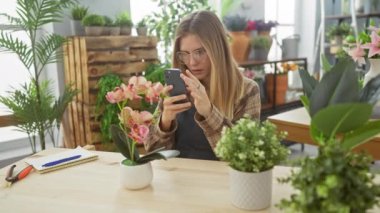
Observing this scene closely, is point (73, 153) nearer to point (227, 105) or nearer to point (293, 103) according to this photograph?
point (227, 105)

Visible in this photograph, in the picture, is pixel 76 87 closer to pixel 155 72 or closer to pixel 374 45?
pixel 155 72

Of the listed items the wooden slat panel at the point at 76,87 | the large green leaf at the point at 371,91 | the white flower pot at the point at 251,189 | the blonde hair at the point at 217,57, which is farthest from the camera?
the wooden slat panel at the point at 76,87

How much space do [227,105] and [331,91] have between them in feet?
2.49

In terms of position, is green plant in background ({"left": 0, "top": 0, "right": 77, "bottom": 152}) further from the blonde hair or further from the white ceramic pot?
the white ceramic pot

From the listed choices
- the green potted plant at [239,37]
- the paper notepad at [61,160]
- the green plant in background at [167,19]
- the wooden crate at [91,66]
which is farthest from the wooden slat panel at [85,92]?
the green potted plant at [239,37]

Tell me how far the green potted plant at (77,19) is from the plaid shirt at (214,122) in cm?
132

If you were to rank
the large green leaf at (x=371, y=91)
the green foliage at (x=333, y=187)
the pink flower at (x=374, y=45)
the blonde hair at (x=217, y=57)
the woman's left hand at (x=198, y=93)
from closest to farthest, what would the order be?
1. the green foliage at (x=333, y=187)
2. the large green leaf at (x=371, y=91)
3. the woman's left hand at (x=198, y=93)
4. the blonde hair at (x=217, y=57)
5. the pink flower at (x=374, y=45)

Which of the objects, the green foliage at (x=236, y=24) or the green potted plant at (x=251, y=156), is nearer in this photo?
the green potted plant at (x=251, y=156)

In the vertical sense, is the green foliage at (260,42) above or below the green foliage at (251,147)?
above

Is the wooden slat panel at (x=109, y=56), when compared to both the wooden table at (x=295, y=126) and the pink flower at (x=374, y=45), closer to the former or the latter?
the wooden table at (x=295, y=126)

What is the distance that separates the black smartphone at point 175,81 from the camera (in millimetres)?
1084

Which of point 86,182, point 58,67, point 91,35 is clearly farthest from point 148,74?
point 86,182

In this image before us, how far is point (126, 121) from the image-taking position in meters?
0.87

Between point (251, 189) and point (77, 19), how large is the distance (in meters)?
1.95
